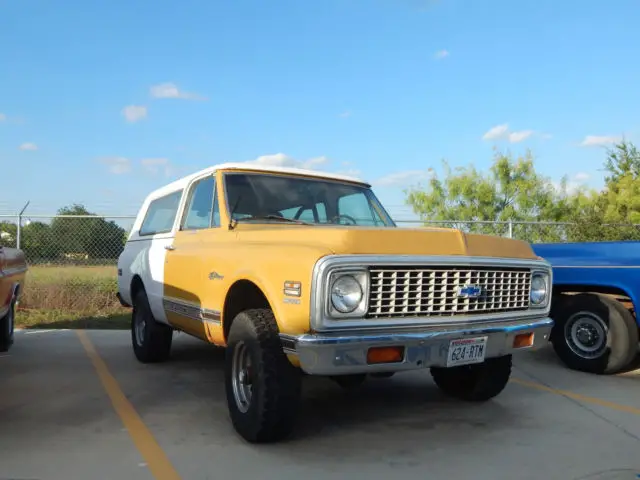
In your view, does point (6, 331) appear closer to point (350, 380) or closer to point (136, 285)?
point (136, 285)

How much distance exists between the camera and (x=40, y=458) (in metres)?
3.44

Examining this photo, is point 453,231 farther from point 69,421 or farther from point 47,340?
point 47,340

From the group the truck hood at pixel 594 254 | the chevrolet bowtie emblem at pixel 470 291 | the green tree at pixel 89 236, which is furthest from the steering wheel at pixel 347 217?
the green tree at pixel 89 236

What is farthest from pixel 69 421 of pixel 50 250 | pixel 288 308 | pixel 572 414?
pixel 50 250

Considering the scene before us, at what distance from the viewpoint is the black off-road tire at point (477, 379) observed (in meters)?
4.59

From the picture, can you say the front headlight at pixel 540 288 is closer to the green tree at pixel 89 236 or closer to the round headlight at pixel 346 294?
the round headlight at pixel 346 294

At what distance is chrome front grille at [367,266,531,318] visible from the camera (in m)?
3.36

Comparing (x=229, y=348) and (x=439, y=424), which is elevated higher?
(x=229, y=348)

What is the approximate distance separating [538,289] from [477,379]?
960mm

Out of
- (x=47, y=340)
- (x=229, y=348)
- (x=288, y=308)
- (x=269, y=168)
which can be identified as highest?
(x=269, y=168)

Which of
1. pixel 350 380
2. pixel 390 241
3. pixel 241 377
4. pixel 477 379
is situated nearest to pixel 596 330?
pixel 477 379

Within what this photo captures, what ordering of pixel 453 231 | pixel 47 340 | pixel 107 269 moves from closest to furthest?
pixel 453 231
pixel 47 340
pixel 107 269

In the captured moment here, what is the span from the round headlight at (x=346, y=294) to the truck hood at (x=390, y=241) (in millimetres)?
172

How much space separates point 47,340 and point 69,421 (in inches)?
159
